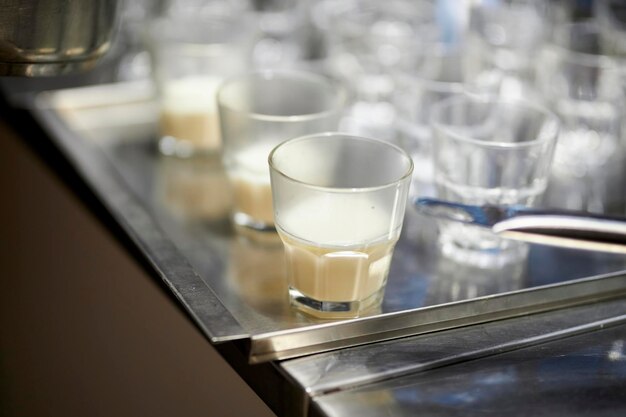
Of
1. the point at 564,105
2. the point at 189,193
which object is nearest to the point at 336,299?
the point at 189,193

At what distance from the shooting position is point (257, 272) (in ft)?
2.29

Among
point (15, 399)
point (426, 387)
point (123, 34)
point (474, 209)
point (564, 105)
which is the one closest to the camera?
point (426, 387)

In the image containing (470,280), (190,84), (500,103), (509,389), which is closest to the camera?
(509,389)

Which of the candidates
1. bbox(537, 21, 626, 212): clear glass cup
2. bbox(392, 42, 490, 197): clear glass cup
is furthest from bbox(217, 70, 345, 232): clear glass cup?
bbox(537, 21, 626, 212): clear glass cup

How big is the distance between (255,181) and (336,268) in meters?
0.16

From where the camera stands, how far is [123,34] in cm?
117

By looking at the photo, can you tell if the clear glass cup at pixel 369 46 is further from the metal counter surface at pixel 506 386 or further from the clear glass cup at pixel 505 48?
the metal counter surface at pixel 506 386

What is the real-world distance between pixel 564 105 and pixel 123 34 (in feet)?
1.74

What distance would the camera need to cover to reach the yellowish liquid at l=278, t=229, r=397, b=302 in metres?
0.62

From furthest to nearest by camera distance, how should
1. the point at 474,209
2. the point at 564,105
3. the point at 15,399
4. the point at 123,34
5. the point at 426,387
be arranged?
the point at 123,34, the point at 564,105, the point at 15,399, the point at 474,209, the point at 426,387

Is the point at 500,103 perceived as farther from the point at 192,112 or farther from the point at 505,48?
the point at 192,112

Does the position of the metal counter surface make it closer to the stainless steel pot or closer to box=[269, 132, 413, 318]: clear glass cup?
box=[269, 132, 413, 318]: clear glass cup

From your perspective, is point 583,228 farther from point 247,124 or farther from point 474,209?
point 247,124

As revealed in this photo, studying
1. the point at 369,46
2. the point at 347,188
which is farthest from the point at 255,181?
the point at 369,46
